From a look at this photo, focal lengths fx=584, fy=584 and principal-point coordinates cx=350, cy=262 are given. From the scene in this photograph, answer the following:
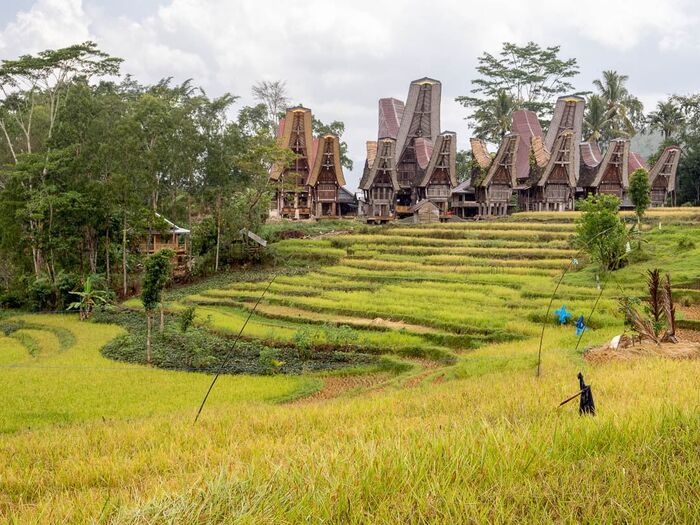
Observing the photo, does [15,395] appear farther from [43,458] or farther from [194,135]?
[194,135]

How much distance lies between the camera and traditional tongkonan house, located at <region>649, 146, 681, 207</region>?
128 feet

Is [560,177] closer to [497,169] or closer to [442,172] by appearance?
[497,169]

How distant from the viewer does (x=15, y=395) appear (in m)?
11.8

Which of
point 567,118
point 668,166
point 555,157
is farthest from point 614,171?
point 567,118

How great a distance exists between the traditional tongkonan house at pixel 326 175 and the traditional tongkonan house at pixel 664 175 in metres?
21.7

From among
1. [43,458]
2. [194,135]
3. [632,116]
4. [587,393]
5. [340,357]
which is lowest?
[340,357]

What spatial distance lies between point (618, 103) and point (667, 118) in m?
4.02

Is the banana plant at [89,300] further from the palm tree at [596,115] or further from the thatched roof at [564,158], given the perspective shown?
the palm tree at [596,115]

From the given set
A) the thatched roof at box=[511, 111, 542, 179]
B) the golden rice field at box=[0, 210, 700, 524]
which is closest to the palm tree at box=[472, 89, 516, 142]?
the thatched roof at box=[511, 111, 542, 179]

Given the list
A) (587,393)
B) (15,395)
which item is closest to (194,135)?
(15,395)

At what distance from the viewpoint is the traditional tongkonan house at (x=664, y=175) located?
3909 cm

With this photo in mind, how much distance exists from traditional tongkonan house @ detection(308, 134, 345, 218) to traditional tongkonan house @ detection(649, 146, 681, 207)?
21.7m

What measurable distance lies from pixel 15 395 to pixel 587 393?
1150 centimetres

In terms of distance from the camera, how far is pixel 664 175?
1588 inches
